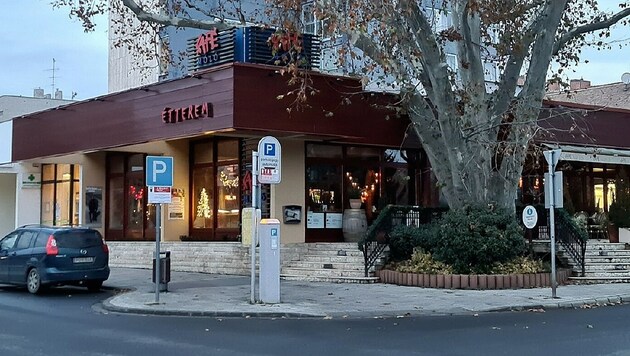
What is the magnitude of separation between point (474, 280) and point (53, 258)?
9.37 meters

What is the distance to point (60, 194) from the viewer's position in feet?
104


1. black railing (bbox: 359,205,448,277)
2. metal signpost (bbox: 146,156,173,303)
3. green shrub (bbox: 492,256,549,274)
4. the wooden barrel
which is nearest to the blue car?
metal signpost (bbox: 146,156,173,303)

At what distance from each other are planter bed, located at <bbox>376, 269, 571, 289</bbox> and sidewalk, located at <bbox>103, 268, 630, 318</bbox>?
1.19ft

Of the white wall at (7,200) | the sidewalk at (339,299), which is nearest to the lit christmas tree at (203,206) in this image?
the sidewalk at (339,299)

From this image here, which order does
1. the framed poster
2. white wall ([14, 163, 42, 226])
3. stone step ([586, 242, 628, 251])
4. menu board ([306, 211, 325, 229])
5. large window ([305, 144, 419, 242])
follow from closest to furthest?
stone step ([586, 242, 628, 251])
menu board ([306, 211, 325, 229])
large window ([305, 144, 419, 242])
the framed poster
white wall ([14, 163, 42, 226])

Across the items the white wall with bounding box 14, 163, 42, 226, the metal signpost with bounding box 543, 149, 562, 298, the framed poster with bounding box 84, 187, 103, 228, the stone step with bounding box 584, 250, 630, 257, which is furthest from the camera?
the white wall with bounding box 14, 163, 42, 226

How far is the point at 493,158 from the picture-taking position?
20656mm

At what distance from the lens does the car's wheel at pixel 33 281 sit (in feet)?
56.7

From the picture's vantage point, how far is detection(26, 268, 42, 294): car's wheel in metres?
17.3

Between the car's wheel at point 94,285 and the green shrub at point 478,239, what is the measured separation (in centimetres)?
798

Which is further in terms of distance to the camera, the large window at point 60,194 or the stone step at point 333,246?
the large window at point 60,194

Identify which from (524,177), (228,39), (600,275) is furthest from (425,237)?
(524,177)

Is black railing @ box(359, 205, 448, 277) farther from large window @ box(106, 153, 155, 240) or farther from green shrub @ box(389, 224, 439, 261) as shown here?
large window @ box(106, 153, 155, 240)

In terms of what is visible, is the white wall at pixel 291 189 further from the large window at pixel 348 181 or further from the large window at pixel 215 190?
the large window at pixel 215 190
